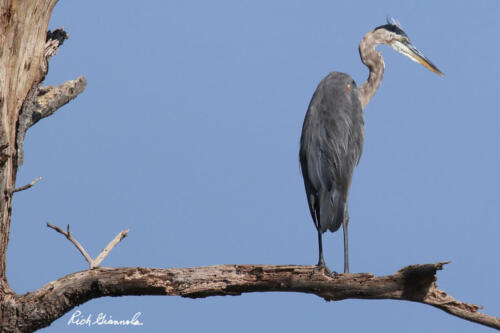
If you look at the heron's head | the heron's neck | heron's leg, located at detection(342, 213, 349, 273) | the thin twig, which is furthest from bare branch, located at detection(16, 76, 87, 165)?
the heron's head

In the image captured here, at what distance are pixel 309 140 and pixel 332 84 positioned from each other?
18.1 inches

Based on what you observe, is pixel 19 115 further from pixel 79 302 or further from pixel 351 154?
pixel 351 154

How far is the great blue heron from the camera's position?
13.9 feet

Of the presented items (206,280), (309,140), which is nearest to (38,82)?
(206,280)

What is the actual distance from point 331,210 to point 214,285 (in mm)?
1268

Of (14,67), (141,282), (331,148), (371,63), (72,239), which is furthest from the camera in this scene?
(371,63)

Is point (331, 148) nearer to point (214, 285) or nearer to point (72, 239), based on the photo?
point (214, 285)

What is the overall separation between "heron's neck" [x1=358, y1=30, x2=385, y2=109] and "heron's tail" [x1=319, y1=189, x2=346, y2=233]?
111 centimetres

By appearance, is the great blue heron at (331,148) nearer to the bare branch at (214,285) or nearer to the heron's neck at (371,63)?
the heron's neck at (371,63)

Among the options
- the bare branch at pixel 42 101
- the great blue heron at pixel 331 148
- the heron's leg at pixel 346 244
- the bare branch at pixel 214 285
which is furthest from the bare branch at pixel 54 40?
the heron's leg at pixel 346 244

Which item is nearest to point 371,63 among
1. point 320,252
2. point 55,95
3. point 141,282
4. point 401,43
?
point 401,43

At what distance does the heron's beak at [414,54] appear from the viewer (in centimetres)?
579

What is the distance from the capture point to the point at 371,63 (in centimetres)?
539

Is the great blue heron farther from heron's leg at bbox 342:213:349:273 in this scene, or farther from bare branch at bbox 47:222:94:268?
bare branch at bbox 47:222:94:268
